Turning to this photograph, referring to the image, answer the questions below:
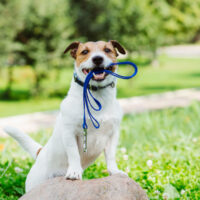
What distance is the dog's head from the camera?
2.63m

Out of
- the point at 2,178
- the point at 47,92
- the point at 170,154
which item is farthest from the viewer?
the point at 47,92

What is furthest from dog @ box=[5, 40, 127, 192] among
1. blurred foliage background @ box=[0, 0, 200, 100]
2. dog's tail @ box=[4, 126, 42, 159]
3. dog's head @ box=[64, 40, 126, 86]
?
blurred foliage background @ box=[0, 0, 200, 100]

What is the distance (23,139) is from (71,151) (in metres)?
0.83

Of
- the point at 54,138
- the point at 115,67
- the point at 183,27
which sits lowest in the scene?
the point at 54,138

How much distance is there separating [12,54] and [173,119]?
23.9 ft

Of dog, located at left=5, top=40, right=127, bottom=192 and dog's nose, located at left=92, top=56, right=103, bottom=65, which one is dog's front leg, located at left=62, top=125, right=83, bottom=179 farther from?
dog's nose, located at left=92, top=56, right=103, bottom=65

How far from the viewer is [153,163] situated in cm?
412

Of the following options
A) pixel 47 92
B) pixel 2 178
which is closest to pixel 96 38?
pixel 47 92

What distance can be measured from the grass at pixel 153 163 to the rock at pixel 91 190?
0.76m

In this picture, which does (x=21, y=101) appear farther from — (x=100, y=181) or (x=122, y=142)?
(x=100, y=181)

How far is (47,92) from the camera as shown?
43.0 ft

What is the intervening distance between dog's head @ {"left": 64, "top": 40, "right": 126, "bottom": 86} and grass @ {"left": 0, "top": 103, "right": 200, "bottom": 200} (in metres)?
1.38

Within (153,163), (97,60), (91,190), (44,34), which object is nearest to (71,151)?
(91,190)

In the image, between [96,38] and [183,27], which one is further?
[183,27]
